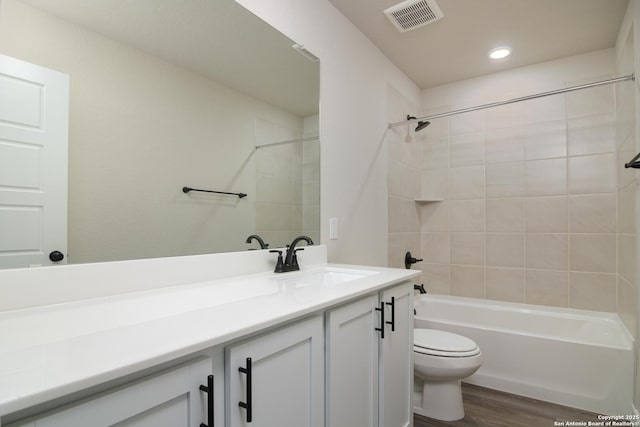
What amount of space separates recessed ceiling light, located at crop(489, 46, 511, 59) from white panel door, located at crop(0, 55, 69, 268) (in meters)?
2.77

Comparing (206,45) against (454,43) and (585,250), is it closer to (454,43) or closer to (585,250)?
(454,43)

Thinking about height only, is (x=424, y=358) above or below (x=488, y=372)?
above

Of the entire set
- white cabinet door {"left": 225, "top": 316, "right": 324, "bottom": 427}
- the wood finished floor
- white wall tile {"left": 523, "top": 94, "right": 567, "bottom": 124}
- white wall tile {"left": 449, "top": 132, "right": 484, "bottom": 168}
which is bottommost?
the wood finished floor

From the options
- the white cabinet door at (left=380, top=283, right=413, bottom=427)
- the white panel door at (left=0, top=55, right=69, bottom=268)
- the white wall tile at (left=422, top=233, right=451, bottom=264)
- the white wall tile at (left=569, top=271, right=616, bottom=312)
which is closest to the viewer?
the white panel door at (left=0, top=55, right=69, bottom=268)

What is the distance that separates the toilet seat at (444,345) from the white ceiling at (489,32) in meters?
2.04

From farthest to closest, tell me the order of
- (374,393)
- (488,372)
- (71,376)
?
1. (488,372)
2. (374,393)
3. (71,376)

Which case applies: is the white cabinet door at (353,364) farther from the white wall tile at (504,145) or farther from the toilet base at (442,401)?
the white wall tile at (504,145)

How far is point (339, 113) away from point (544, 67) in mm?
1960

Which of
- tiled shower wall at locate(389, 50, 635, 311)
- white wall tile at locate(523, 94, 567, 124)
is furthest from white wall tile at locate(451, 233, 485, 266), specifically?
white wall tile at locate(523, 94, 567, 124)

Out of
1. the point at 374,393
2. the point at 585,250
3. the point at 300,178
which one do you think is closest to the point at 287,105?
the point at 300,178

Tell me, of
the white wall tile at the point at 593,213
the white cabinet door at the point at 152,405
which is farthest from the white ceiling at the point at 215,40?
the white wall tile at the point at 593,213

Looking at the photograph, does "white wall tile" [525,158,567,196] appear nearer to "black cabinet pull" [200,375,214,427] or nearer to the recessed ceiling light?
the recessed ceiling light

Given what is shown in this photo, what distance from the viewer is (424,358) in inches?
75.8

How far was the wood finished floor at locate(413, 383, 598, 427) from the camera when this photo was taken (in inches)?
74.6
